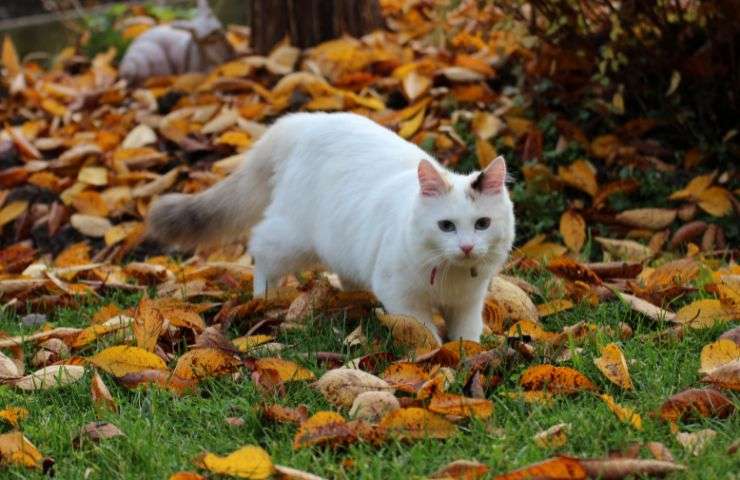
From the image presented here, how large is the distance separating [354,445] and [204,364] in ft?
2.72

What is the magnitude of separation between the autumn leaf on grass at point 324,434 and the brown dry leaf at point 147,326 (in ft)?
3.44

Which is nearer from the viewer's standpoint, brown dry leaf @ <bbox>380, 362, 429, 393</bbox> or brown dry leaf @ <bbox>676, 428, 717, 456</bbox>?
brown dry leaf @ <bbox>676, 428, 717, 456</bbox>

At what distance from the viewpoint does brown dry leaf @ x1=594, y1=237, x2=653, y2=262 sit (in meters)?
5.35

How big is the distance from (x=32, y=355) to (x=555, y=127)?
337 centimetres

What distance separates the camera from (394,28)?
8141 mm

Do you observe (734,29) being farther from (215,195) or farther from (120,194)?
(120,194)

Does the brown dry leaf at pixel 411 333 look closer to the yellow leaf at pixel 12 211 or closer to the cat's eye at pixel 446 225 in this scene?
the cat's eye at pixel 446 225

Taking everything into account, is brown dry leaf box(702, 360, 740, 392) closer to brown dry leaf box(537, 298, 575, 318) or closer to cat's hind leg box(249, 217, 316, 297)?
brown dry leaf box(537, 298, 575, 318)

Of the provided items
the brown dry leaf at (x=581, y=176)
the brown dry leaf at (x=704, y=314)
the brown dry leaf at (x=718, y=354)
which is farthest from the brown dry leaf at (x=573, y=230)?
the brown dry leaf at (x=718, y=354)

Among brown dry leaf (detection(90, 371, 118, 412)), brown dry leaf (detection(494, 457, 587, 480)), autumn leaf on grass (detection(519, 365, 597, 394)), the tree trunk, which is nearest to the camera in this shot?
brown dry leaf (detection(494, 457, 587, 480))

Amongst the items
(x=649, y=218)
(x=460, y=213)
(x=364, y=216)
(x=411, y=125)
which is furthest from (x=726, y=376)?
(x=411, y=125)

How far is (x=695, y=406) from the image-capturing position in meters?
3.22

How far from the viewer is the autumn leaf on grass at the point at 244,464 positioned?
295 cm

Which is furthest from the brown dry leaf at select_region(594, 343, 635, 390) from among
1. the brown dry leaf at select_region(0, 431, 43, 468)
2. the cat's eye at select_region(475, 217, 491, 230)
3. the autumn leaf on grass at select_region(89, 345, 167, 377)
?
the brown dry leaf at select_region(0, 431, 43, 468)
